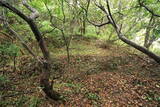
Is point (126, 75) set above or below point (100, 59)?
below

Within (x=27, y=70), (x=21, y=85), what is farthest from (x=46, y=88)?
(x=27, y=70)

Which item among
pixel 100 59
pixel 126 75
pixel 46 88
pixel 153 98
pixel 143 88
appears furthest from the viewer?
pixel 100 59

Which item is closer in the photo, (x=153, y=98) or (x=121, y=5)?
(x=153, y=98)

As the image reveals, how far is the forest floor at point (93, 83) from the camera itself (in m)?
3.11

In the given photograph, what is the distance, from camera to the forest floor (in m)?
3.11

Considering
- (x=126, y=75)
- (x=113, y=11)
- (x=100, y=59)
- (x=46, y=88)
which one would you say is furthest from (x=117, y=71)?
(x=46, y=88)

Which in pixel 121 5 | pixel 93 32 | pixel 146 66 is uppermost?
pixel 121 5

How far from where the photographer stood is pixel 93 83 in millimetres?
3922

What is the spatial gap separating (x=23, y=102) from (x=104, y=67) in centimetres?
325

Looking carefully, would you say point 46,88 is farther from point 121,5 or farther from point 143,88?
point 121,5

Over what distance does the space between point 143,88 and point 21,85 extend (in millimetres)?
4043

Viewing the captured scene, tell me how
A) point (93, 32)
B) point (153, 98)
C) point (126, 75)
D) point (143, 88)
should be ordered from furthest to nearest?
point (93, 32) → point (126, 75) → point (143, 88) → point (153, 98)

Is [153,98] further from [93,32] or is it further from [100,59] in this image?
[93,32]

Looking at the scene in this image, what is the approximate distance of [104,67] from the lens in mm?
4816
